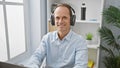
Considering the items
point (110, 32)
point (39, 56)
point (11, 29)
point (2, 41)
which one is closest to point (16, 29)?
point (11, 29)

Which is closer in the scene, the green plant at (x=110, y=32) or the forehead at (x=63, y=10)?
the forehead at (x=63, y=10)

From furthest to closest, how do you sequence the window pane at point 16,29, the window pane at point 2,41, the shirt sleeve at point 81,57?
the window pane at point 16,29
the window pane at point 2,41
the shirt sleeve at point 81,57

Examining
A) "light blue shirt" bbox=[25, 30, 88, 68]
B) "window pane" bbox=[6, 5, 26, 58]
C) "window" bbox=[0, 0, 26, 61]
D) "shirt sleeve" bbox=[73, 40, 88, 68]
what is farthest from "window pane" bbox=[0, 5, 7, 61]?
"shirt sleeve" bbox=[73, 40, 88, 68]

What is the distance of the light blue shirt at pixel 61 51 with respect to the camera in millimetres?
1239

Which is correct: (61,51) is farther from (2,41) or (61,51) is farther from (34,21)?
Answer: (34,21)

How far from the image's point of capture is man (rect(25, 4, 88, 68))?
1.23 metres

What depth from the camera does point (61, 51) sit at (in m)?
1.30

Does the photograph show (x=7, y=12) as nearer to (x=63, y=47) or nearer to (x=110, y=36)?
(x=63, y=47)

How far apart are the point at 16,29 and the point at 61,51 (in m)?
0.76

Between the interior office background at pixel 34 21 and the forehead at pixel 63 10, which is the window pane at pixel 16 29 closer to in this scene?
the interior office background at pixel 34 21

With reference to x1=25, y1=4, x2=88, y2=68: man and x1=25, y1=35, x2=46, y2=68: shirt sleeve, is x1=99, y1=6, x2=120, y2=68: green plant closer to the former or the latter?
x1=25, y1=4, x2=88, y2=68: man

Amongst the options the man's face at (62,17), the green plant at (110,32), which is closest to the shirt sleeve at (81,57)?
the man's face at (62,17)

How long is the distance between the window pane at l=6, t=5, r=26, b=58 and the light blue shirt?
550 mm

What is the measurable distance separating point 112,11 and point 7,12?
1138 millimetres
